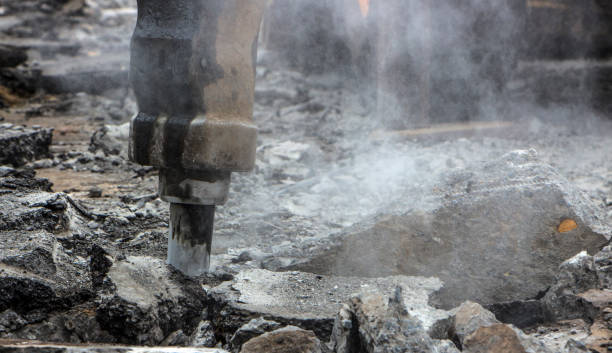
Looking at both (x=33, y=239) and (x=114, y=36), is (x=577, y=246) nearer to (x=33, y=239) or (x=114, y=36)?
(x=33, y=239)

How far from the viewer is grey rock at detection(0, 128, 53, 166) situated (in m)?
3.39

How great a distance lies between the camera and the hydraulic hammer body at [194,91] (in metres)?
1.55

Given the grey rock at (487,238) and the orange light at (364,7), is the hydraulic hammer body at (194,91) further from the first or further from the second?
the orange light at (364,7)

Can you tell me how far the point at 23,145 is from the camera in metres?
3.55

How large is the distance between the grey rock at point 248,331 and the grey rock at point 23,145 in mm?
2524

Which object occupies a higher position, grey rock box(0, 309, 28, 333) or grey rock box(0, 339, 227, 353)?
grey rock box(0, 339, 227, 353)

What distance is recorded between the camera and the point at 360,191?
11.0 feet

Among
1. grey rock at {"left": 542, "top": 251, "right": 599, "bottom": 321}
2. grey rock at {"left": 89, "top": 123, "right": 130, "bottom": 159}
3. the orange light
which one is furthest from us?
the orange light

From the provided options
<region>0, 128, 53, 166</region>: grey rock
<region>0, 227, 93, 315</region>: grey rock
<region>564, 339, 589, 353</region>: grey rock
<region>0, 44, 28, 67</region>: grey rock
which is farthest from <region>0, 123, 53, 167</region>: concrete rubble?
<region>0, 44, 28, 67</region>: grey rock

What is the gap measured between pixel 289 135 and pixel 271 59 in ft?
7.47

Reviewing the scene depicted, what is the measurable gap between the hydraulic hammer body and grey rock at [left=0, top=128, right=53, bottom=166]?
214 cm

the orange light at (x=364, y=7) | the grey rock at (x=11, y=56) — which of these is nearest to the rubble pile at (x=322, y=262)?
the orange light at (x=364, y=7)

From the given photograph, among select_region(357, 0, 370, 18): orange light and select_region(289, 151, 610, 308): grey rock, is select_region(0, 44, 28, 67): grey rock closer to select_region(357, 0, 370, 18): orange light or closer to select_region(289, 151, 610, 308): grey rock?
select_region(357, 0, 370, 18): orange light

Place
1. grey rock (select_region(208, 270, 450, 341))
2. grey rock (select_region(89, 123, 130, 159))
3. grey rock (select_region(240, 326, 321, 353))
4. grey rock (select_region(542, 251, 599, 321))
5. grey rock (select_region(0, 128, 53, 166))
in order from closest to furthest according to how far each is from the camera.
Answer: grey rock (select_region(240, 326, 321, 353)), grey rock (select_region(208, 270, 450, 341)), grey rock (select_region(542, 251, 599, 321)), grey rock (select_region(0, 128, 53, 166)), grey rock (select_region(89, 123, 130, 159))
